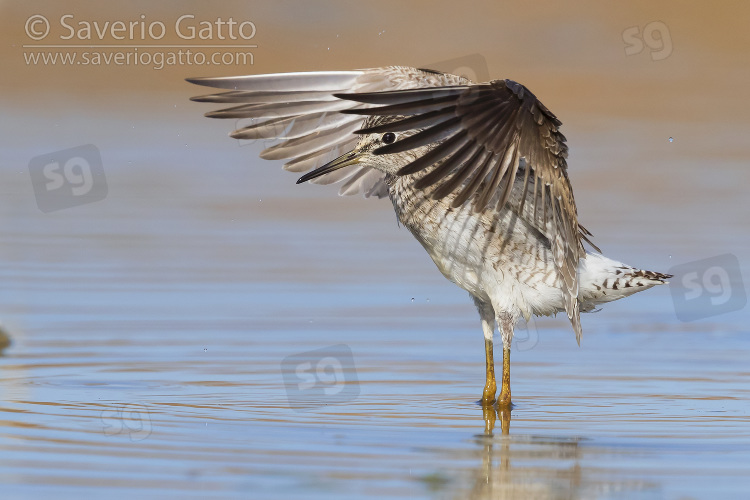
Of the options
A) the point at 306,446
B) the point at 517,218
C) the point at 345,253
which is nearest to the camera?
the point at 306,446

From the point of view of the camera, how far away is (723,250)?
1474 centimetres

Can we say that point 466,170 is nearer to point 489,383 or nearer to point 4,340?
point 489,383

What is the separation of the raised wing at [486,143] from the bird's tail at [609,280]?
549mm

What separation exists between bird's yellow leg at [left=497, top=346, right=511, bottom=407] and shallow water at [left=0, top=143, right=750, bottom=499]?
16cm

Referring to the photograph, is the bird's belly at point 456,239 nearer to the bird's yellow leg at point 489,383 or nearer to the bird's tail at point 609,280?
the bird's yellow leg at point 489,383

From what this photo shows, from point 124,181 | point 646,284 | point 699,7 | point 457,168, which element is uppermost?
point 699,7

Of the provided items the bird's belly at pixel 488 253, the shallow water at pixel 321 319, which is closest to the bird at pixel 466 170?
the bird's belly at pixel 488 253

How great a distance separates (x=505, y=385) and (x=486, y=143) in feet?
6.56

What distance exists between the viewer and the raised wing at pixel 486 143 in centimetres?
800

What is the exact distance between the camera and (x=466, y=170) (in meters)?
8.26

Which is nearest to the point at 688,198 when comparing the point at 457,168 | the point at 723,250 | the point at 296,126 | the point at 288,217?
the point at 723,250

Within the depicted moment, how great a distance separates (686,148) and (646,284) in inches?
450

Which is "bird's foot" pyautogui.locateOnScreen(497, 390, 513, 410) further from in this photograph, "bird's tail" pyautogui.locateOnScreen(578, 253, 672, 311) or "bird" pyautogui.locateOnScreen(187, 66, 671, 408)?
"bird's tail" pyautogui.locateOnScreen(578, 253, 672, 311)

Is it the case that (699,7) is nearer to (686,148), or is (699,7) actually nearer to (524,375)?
(686,148)
